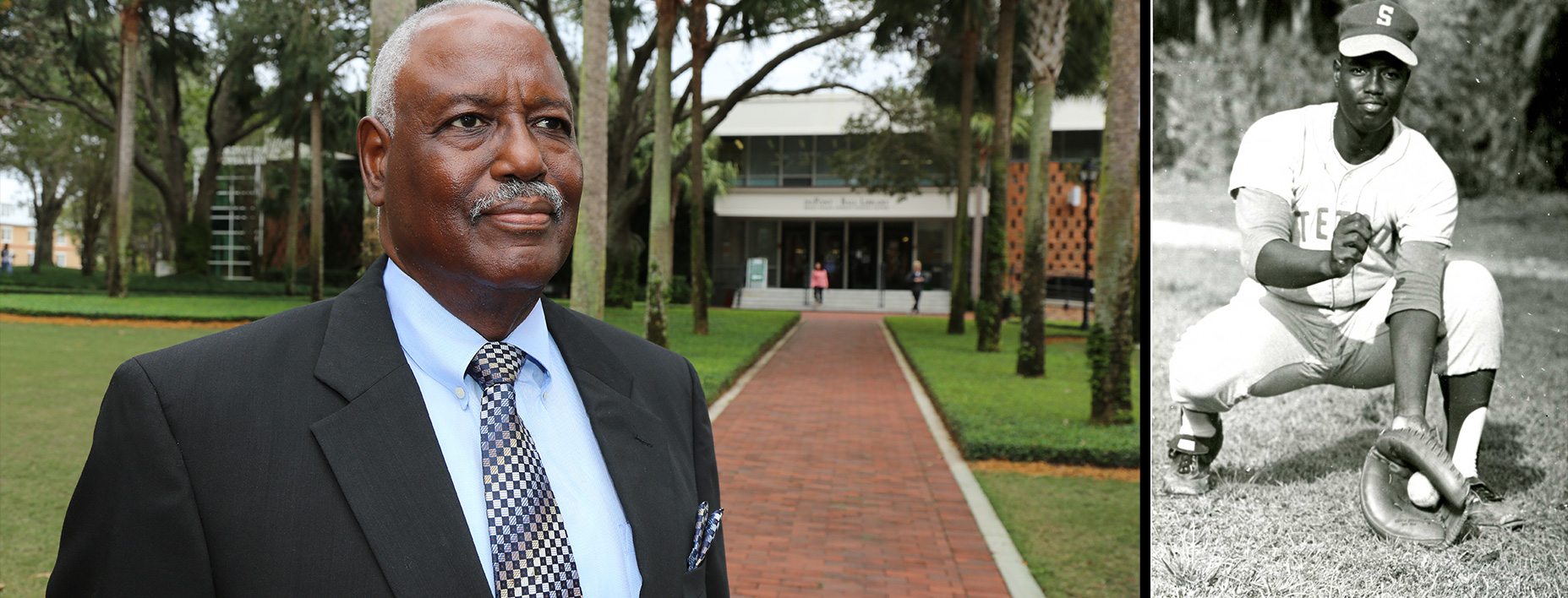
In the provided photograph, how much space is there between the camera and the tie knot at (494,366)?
1389 mm

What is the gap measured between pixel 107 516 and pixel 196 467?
110mm

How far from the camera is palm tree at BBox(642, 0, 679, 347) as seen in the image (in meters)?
13.9

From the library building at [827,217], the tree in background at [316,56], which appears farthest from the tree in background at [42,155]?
the library building at [827,217]

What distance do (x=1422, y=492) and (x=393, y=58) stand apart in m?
4.09

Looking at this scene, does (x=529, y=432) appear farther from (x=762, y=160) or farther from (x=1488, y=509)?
(x=762, y=160)

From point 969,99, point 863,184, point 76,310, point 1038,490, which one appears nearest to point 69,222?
point 76,310

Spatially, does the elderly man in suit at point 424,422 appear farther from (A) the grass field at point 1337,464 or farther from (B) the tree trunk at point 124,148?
(B) the tree trunk at point 124,148

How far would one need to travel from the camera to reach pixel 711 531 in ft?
5.20

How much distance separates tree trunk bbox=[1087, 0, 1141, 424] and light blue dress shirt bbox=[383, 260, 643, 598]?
27.1 ft

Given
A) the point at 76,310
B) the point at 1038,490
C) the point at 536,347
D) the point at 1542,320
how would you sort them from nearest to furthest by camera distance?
the point at 536,347 < the point at 1542,320 < the point at 1038,490 < the point at 76,310

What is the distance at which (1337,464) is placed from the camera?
161 inches

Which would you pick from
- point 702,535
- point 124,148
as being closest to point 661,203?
point 702,535

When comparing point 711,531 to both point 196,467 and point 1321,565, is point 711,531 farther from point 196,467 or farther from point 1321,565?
point 1321,565

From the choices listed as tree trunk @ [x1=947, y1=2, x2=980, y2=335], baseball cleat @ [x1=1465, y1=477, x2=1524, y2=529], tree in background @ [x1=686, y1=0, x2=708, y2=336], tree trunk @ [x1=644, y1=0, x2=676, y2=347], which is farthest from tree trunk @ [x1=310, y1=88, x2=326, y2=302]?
baseball cleat @ [x1=1465, y1=477, x2=1524, y2=529]
